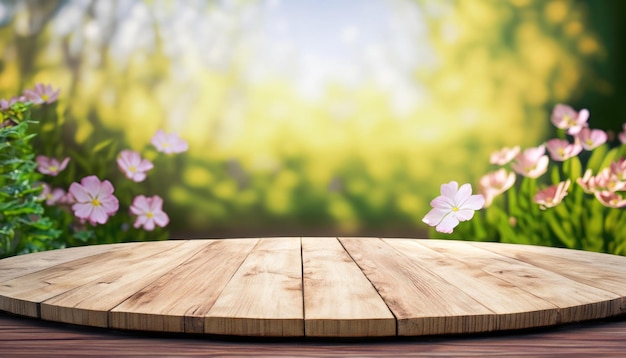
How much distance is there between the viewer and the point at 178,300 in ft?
2.78

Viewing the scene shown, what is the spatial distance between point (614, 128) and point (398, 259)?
7.37 feet

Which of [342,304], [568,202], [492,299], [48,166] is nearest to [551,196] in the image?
[568,202]

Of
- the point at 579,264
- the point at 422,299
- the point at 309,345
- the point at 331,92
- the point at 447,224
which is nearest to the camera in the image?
the point at 309,345

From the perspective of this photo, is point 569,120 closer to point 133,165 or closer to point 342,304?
point 133,165

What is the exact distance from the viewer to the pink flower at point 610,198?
2.07 metres

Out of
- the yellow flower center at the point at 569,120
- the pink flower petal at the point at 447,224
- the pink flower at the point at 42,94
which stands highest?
the pink flower at the point at 42,94

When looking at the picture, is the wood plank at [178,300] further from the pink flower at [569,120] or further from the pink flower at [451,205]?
the pink flower at [569,120]

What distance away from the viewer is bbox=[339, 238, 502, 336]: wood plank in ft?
2.49

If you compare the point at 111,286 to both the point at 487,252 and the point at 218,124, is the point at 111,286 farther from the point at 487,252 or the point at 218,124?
the point at 218,124

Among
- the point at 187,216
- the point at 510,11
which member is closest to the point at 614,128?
the point at 510,11

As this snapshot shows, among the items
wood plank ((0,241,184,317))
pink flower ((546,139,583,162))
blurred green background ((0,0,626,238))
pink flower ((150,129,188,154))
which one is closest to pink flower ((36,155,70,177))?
pink flower ((150,129,188,154))

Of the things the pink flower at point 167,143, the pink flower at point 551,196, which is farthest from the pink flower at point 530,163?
the pink flower at point 167,143

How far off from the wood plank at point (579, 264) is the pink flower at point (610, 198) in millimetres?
730

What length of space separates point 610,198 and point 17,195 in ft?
6.15
